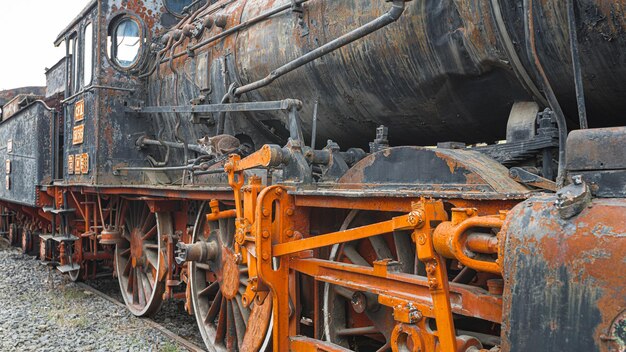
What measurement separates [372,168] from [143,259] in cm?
359

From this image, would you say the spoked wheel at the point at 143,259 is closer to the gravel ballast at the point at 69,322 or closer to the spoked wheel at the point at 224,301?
the gravel ballast at the point at 69,322

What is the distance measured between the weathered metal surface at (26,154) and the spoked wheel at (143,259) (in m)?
1.89

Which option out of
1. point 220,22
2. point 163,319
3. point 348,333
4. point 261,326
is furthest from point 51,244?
point 348,333

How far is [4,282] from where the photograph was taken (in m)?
7.48

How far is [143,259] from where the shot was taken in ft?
18.9

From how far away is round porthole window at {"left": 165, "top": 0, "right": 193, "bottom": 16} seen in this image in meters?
6.53

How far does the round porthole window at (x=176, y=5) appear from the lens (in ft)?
21.4

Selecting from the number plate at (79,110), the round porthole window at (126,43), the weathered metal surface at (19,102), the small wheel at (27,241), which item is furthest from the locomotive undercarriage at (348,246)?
the small wheel at (27,241)

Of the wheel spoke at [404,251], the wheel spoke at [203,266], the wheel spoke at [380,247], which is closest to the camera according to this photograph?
the wheel spoke at [404,251]

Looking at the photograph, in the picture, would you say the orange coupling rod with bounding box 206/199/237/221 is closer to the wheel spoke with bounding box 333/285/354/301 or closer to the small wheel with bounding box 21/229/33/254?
the wheel spoke with bounding box 333/285/354/301

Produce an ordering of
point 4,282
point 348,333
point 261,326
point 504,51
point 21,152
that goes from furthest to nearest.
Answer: point 21,152 → point 4,282 → point 261,326 → point 348,333 → point 504,51

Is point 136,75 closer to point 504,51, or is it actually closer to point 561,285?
point 504,51

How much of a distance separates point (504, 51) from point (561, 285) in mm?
1303

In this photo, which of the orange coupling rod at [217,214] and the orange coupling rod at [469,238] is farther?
the orange coupling rod at [217,214]
